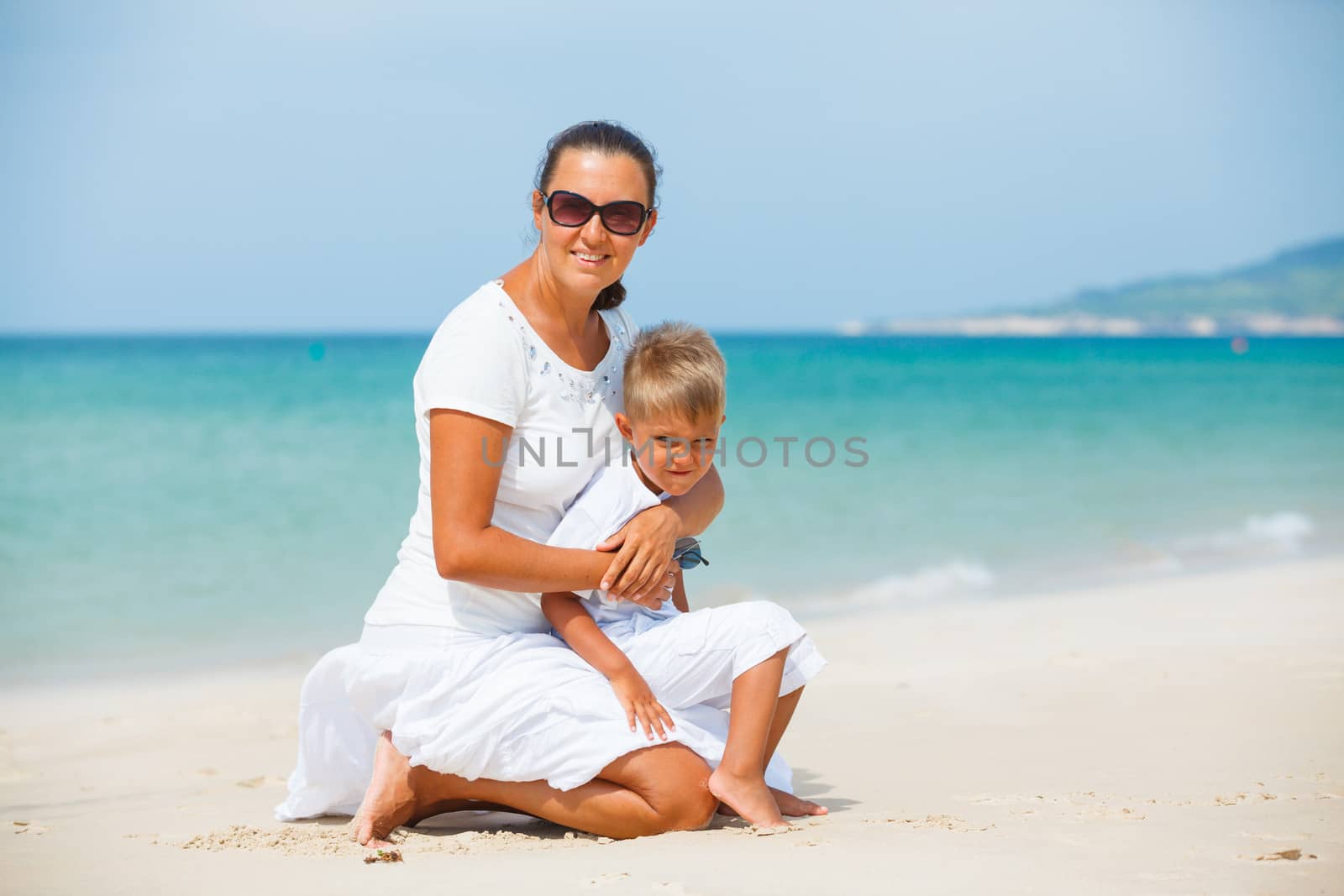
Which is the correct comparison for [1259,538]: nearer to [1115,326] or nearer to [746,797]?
[746,797]

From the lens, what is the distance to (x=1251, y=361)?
42250mm

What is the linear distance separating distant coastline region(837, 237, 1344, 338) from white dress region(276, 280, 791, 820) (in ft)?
306

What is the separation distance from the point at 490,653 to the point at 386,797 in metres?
0.46

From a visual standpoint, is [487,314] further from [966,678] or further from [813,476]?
[813,476]

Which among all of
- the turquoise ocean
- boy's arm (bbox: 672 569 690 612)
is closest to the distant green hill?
the turquoise ocean

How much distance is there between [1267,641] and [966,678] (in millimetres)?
1473

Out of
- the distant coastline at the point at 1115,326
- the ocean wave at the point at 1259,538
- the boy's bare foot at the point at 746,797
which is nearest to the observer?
the boy's bare foot at the point at 746,797

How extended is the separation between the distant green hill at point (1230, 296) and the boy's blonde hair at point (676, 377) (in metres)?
97.3

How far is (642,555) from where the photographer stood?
2998mm

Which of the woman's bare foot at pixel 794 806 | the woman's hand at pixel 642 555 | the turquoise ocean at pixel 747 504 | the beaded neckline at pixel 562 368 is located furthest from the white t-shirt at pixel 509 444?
the turquoise ocean at pixel 747 504

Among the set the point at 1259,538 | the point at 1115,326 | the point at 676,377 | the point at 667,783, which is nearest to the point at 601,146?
the point at 676,377

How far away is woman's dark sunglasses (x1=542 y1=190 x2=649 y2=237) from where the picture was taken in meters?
3.16

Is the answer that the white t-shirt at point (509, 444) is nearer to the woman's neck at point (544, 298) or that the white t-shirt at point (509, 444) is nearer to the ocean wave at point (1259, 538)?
the woman's neck at point (544, 298)

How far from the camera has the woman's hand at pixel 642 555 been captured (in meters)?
2.99
